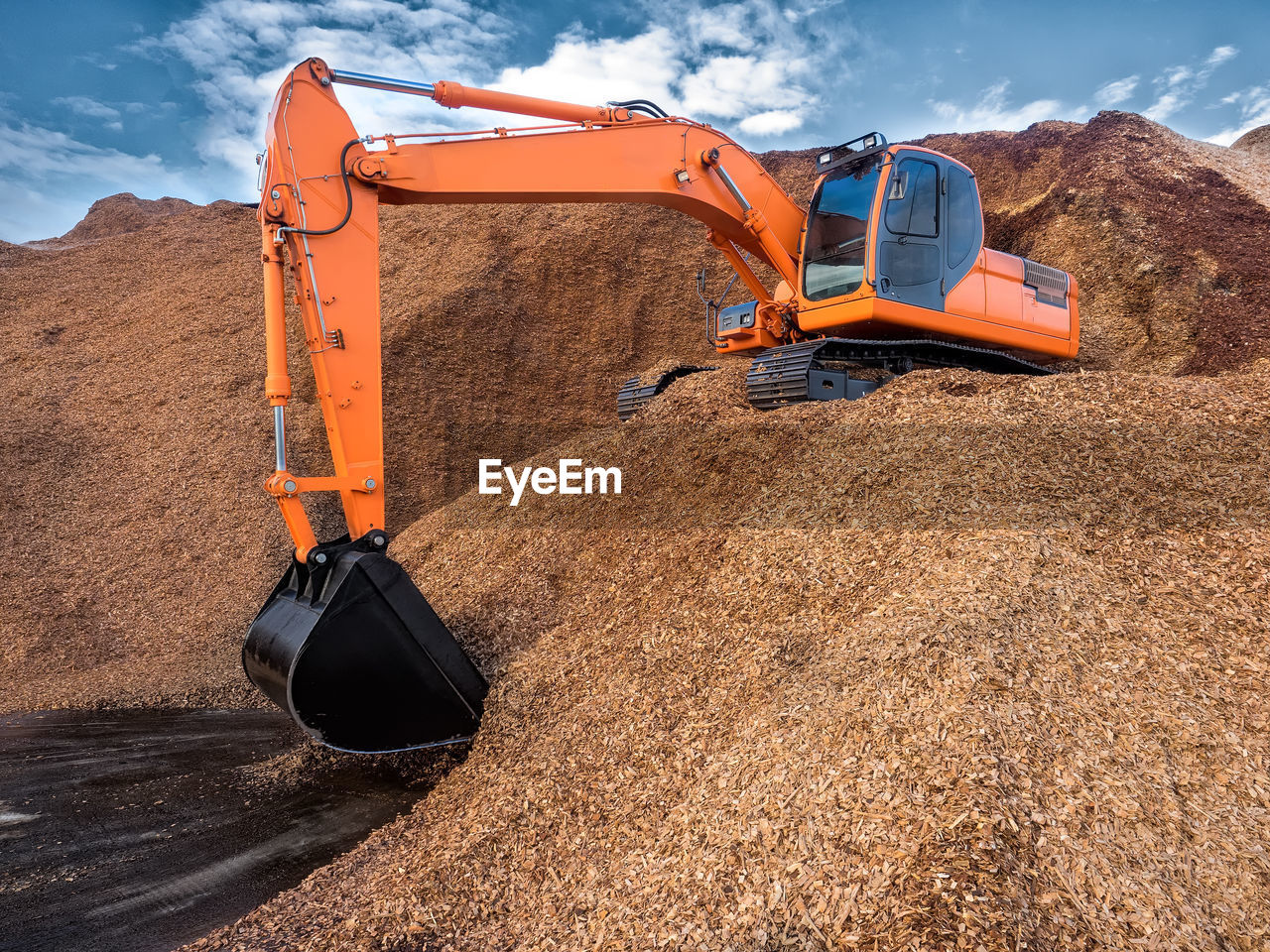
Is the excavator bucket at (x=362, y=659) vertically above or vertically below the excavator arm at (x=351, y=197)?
below

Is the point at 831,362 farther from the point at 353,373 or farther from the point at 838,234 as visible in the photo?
the point at 353,373

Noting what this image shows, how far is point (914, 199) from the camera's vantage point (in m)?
7.11

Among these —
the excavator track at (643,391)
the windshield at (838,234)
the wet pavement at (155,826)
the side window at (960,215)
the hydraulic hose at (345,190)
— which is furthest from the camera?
the excavator track at (643,391)

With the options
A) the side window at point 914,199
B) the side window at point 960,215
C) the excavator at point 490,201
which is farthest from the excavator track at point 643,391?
the side window at point 960,215

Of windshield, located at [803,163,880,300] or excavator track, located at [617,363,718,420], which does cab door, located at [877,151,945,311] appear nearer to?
windshield, located at [803,163,880,300]

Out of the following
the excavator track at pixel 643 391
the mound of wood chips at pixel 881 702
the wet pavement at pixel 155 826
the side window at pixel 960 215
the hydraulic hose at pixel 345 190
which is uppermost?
the side window at pixel 960 215

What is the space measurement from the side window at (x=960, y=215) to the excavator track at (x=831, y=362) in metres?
0.86

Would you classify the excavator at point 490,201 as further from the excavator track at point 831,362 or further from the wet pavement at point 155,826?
the wet pavement at point 155,826

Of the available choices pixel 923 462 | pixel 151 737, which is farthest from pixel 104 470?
pixel 923 462

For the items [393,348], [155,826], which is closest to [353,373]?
[155,826]

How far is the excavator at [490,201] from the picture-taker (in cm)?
430

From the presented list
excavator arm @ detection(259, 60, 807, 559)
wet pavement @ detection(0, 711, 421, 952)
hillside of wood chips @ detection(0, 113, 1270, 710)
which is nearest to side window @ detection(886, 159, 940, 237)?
excavator arm @ detection(259, 60, 807, 559)

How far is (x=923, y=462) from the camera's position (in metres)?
5.09

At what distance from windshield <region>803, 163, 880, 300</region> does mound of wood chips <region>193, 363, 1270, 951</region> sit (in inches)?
58.1
